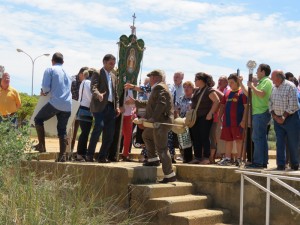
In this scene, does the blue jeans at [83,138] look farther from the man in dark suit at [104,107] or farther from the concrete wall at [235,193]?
the concrete wall at [235,193]

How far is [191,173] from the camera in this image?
9.12 m

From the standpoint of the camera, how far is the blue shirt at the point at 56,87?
9.34 m

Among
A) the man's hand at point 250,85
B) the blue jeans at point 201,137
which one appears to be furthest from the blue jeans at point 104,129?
the man's hand at point 250,85

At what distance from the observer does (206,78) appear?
9.96 metres

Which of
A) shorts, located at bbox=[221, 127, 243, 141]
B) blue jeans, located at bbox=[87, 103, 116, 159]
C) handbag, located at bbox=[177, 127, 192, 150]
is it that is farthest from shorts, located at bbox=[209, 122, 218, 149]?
blue jeans, located at bbox=[87, 103, 116, 159]

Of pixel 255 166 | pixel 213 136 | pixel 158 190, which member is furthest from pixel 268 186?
pixel 213 136

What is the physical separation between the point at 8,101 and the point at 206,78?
3.94 meters

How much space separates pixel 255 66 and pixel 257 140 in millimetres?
1155

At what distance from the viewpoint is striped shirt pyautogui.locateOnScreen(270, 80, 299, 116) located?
8.84 metres

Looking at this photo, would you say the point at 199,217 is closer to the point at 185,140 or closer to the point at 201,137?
the point at 201,137

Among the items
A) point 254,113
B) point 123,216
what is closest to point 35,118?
point 123,216

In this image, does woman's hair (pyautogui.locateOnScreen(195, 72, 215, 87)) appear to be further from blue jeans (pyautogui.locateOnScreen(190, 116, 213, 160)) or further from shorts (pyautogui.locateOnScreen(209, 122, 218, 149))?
shorts (pyautogui.locateOnScreen(209, 122, 218, 149))

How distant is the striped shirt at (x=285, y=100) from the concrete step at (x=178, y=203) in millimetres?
1758

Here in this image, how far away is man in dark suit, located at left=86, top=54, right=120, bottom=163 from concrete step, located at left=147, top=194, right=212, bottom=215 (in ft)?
5.71
